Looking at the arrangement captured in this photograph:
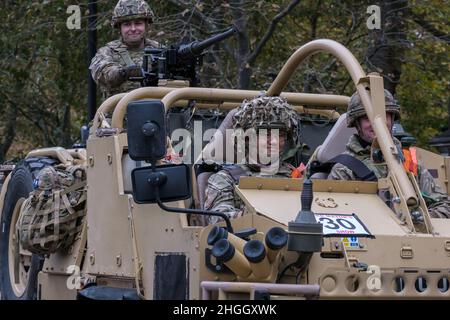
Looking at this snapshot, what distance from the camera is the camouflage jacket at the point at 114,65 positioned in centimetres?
1005

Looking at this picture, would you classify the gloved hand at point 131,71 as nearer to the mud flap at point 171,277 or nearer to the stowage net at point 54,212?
the stowage net at point 54,212

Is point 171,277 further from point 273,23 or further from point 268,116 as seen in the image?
point 273,23

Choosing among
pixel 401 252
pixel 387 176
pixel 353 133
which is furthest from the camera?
pixel 353 133

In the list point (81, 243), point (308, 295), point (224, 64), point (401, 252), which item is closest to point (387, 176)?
point (401, 252)

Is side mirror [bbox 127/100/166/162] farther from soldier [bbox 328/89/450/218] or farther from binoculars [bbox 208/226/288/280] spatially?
soldier [bbox 328/89/450/218]

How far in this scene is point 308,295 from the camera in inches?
239

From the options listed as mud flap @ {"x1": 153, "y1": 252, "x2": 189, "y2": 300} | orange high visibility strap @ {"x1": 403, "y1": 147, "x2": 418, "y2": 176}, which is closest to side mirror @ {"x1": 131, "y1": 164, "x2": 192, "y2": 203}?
mud flap @ {"x1": 153, "y1": 252, "x2": 189, "y2": 300}

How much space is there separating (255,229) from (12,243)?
13.9 feet

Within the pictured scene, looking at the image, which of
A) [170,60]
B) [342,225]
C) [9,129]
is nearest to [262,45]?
[170,60]

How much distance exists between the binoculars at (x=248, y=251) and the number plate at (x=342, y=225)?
0.44 metres

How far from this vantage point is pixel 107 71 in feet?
33.0

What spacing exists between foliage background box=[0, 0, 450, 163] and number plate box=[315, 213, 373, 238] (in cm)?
534

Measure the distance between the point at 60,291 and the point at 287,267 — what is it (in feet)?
10.2
